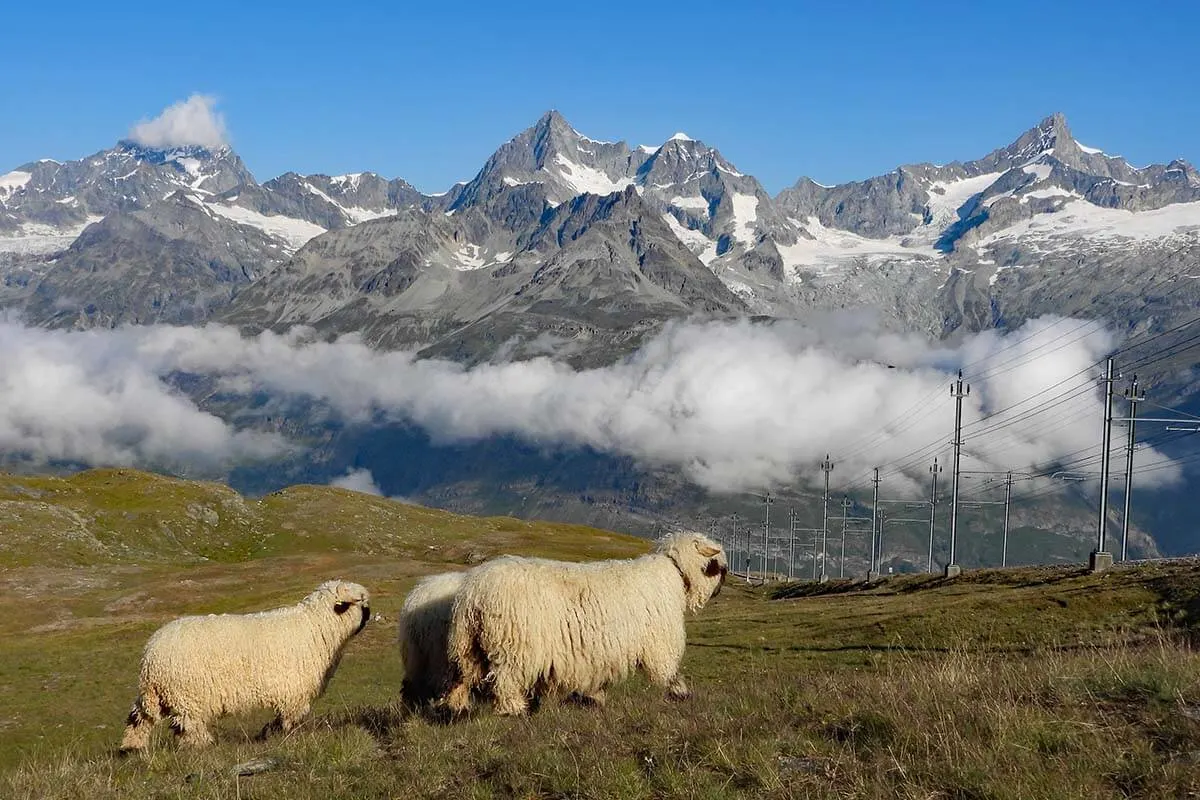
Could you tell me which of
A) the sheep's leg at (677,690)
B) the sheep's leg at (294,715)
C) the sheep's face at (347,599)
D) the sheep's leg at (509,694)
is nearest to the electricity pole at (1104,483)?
the sheep's leg at (677,690)

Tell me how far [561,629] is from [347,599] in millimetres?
8152

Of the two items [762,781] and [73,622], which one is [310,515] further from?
[762,781]

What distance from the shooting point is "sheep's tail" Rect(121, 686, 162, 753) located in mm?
20609

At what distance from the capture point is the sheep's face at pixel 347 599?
74.9 ft

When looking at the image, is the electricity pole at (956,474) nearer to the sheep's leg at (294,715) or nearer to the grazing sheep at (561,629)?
the grazing sheep at (561,629)

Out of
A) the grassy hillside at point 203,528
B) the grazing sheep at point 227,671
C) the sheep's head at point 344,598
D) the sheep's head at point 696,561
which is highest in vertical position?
the sheep's head at point 696,561

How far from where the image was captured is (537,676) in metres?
16.4

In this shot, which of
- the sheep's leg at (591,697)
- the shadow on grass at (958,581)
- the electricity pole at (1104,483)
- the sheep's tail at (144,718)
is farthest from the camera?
the shadow on grass at (958,581)

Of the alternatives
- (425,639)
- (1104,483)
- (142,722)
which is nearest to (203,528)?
(1104,483)

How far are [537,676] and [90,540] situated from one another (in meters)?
104

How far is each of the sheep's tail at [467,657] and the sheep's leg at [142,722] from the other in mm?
8375

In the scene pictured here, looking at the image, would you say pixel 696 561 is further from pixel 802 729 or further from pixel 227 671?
pixel 227 671

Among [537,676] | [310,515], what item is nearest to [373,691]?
[537,676]

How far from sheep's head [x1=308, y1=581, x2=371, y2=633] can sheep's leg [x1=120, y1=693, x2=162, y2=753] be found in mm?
3940
